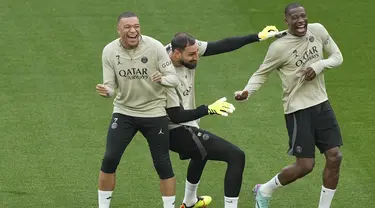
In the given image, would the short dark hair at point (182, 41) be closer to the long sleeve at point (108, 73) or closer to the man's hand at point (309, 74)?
the long sleeve at point (108, 73)

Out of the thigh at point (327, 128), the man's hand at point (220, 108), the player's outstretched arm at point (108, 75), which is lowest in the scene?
the thigh at point (327, 128)

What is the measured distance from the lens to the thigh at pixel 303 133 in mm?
11773

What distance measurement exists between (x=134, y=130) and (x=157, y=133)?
26 centimetres

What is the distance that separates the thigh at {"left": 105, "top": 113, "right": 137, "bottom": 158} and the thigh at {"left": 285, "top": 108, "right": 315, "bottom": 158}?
5.77 feet

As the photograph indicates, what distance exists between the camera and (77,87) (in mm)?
16047

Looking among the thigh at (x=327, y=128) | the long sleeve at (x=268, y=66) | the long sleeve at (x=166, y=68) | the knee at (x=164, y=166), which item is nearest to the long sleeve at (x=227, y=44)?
the long sleeve at (x=268, y=66)

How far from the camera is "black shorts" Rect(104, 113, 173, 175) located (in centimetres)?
1138

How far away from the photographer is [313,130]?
11828mm

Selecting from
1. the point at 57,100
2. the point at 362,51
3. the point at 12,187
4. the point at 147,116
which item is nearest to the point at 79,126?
the point at 57,100

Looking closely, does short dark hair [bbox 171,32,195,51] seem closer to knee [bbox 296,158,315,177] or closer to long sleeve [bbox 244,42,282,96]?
long sleeve [bbox 244,42,282,96]

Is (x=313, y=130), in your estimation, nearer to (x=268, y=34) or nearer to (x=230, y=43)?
(x=268, y=34)

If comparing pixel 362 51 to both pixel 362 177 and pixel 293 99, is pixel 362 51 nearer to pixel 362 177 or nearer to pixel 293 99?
pixel 362 177

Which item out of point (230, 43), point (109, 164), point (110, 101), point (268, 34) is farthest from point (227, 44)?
point (110, 101)

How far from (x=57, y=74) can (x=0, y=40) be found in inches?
70.2
